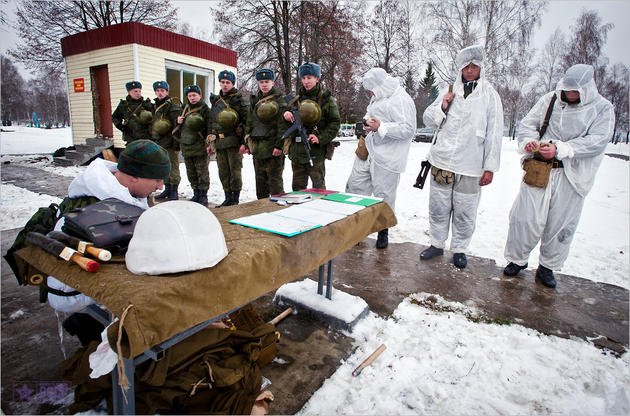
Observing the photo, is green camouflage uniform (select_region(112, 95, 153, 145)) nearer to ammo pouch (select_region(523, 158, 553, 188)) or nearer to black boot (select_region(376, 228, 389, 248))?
black boot (select_region(376, 228, 389, 248))

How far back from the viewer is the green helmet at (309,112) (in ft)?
12.6

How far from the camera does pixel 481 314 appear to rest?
2.66 meters

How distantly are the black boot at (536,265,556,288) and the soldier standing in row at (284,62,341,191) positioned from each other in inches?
102

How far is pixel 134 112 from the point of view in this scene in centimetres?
671

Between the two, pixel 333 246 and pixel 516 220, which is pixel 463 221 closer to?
pixel 516 220

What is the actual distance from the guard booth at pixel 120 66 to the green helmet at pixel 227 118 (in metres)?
6.52

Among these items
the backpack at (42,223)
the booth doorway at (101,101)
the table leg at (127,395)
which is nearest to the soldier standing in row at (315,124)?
the backpack at (42,223)

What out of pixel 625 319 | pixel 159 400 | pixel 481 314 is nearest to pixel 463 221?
pixel 481 314

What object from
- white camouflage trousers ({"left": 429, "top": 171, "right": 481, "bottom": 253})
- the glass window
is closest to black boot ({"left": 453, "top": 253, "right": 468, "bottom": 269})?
white camouflage trousers ({"left": 429, "top": 171, "right": 481, "bottom": 253})

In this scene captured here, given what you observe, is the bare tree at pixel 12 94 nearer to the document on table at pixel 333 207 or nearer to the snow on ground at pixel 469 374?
the document on table at pixel 333 207

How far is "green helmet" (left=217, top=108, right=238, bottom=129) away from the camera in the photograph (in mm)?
4969

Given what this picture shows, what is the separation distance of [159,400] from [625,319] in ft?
11.4

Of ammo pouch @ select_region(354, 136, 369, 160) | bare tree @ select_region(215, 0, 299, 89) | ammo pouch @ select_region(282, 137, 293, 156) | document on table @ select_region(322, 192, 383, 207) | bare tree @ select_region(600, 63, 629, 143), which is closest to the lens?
document on table @ select_region(322, 192, 383, 207)

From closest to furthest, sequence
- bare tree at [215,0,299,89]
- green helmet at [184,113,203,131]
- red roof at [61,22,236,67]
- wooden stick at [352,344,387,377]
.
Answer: wooden stick at [352,344,387,377] < green helmet at [184,113,203,131] < red roof at [61,22,236,67] < bare tree at [215,0,299,89]
